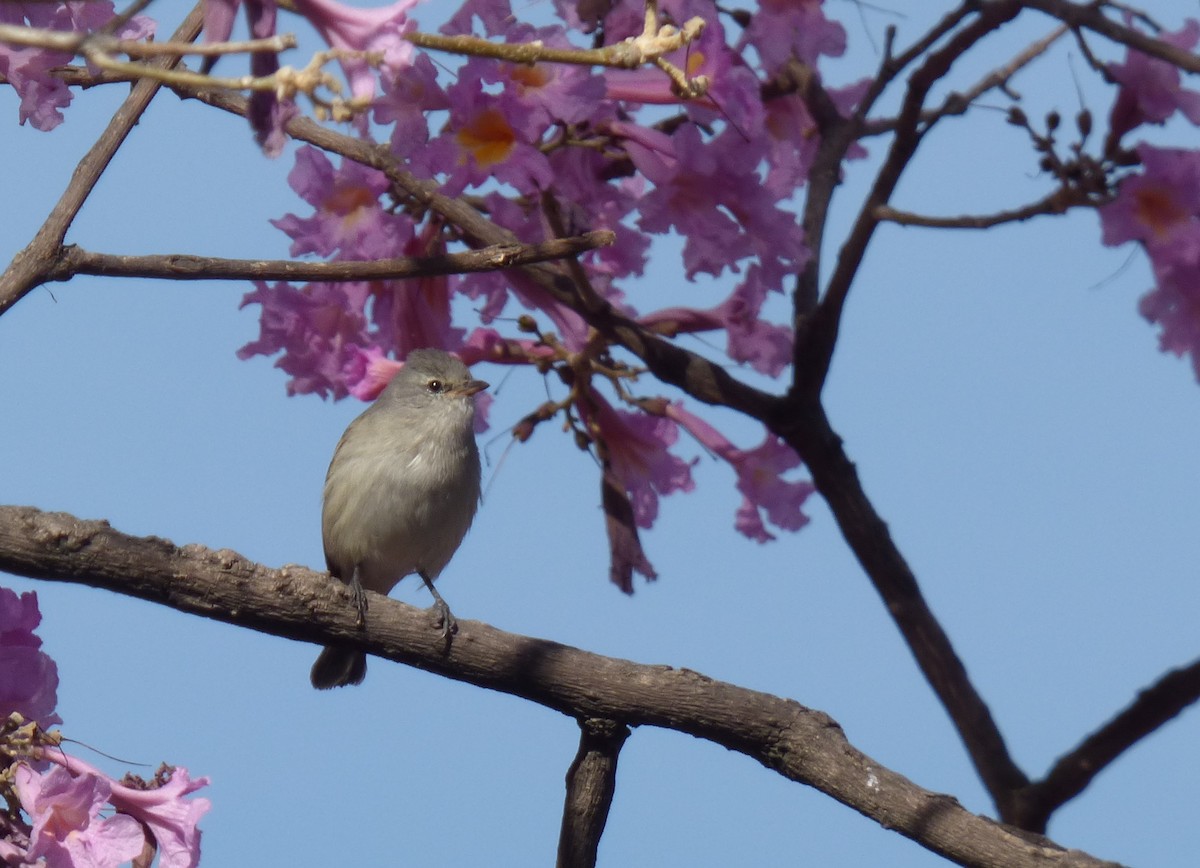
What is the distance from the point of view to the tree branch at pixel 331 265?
2674 mm

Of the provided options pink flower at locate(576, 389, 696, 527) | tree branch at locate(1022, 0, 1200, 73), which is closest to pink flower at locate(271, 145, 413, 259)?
pink flower at locate(576, 389, 696, 527)

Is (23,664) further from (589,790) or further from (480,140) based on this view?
(480,140)

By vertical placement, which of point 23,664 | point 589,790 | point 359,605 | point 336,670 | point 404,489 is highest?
point 404,489

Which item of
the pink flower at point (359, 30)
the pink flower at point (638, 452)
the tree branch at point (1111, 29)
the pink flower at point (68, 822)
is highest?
the tree branch at point (1111, 29)

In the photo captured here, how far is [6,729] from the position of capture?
2.38m

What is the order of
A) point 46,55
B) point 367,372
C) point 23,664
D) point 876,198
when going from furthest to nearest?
point 367,372, point 876,198, point 46,55, point 23,664

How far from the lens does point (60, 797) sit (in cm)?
231

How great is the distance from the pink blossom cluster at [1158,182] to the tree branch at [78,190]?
2.38 metres

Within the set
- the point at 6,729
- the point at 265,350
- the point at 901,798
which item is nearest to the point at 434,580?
the point at 265,350

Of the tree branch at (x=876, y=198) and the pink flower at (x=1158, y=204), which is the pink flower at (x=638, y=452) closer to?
the tree branch at (x=876, y=198)

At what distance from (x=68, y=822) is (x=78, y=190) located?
1.45 metres

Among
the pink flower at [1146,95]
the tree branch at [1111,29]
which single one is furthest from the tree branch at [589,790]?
the pink flower at [1146,95]

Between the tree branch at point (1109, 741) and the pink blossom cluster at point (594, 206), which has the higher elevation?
the pink blossom cluster at point (594, 206)

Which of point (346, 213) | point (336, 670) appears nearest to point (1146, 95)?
point (346, 213)
